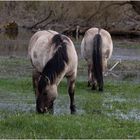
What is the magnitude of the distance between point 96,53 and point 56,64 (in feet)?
17.1

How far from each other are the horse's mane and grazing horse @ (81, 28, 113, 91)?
14.4ft

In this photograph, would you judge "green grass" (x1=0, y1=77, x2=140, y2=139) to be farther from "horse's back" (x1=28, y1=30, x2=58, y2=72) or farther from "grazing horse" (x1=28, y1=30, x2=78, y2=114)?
"horse's back" (x1=28, y1=30, x2=58, y2=72)

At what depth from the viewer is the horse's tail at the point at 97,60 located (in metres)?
15.9

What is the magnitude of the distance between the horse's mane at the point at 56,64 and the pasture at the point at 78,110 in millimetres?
783

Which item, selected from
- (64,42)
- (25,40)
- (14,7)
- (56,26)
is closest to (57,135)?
(64,42)

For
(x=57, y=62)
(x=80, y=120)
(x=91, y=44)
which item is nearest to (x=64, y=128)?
(x=80, y=120)

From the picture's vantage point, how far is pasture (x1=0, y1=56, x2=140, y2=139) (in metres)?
8.95

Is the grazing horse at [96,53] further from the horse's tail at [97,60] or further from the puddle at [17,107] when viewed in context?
the puddle at [17,107]

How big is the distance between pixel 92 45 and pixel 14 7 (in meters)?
37.8

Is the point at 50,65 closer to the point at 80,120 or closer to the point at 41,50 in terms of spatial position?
the point at 41,50

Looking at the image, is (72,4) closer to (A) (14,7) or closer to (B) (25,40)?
(A) (14,7)

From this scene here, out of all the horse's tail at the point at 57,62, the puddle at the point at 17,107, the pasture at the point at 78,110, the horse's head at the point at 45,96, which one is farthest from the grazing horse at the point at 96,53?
the horse's head at the point at 45,96

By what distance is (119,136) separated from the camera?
8.73m

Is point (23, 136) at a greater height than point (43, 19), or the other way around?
point (23, 136)
